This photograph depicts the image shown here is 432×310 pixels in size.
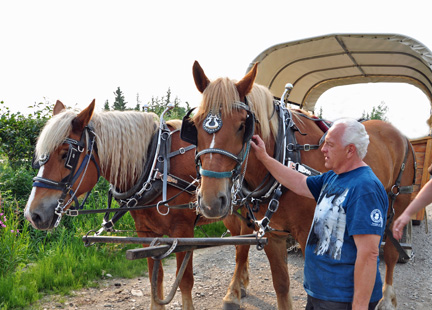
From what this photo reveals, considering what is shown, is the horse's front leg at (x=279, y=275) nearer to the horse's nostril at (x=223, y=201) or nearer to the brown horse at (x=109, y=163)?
the brown horse at (x=109, y=163)

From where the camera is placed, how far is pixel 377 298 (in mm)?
1562

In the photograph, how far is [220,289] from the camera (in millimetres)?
3979

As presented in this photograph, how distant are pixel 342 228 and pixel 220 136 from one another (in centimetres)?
79

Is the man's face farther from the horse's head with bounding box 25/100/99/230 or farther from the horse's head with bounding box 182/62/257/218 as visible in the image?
the horse's head with bounding box 25/100/99/230

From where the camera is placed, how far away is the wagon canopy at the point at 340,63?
4352 millimetres

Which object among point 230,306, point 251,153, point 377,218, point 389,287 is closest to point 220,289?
point 230,306

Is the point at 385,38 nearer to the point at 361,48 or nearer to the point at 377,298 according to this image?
the point at 361,48

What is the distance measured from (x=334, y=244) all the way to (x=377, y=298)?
35 cm

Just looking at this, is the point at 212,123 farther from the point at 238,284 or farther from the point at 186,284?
the point at 238,284

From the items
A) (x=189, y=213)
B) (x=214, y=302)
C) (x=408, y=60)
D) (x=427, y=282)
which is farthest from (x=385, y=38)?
(x=214, y=302)

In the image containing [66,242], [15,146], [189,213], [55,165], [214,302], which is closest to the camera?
[55,165]

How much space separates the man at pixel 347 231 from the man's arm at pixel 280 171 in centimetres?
29

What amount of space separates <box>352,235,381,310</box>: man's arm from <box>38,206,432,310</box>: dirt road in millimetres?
2255

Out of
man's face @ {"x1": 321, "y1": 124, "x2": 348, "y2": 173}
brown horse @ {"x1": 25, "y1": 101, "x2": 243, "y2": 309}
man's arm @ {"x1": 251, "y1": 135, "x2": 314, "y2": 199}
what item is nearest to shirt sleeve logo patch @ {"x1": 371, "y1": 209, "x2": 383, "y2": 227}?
man's face @ {"x1": 321, "y1": 124, "x2": 348, "y2": 173}
